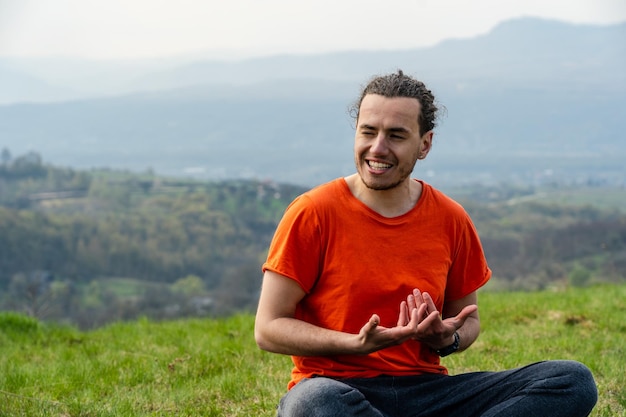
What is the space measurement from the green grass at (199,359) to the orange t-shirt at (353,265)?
1.69 metres

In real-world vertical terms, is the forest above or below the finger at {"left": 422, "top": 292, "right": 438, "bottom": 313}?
below

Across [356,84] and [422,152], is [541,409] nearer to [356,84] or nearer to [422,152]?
[422,152]

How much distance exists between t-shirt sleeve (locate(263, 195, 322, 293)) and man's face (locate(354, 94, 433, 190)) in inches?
14.8

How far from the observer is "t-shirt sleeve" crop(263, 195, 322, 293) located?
429 cm

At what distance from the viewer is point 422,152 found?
15.3 feet

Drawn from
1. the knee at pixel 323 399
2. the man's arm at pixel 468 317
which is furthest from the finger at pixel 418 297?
the man's arm at pixel 468 317

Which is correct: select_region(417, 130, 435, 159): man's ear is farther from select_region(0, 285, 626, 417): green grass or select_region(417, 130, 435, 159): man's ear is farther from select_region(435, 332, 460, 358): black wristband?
select_region(0, 285, 626, 417): green grass

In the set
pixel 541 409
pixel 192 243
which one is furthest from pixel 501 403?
pixel 192 243

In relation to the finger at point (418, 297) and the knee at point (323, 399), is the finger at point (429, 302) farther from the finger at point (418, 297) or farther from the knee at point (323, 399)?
the knee at point (323, 399)

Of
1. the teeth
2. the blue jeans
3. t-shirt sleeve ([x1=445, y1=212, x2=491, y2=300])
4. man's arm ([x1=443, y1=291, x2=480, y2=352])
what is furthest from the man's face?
the blue jeans

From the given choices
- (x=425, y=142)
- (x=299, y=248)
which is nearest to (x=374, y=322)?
(x=299, y=248)

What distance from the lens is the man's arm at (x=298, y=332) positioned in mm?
3949

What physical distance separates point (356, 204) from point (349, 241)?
8.3 inches

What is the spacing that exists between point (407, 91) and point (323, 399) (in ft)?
5.45
